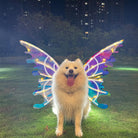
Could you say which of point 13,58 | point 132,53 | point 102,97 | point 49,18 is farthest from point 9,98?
point 132,53

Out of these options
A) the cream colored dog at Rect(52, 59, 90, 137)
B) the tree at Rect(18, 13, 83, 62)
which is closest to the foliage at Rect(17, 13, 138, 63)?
the tree at Rect(18, 13, 83, 62)

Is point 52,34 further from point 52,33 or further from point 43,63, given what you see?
point 43,63

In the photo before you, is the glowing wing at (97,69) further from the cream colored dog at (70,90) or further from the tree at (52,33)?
the tree at (52,33)

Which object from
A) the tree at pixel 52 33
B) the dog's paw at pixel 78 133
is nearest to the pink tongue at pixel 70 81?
the dog's paw at pixel 78 133

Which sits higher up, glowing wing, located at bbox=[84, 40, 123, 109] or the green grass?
glowing wing, located at bbox=[84, 40, 123, 109]

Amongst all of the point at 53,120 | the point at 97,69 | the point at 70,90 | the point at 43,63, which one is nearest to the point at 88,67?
the point at 97,69

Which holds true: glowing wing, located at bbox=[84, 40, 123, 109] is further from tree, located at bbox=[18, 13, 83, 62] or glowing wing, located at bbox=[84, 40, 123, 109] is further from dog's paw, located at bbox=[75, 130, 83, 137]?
tree, located at bbox=[18, 13, 83, 62]

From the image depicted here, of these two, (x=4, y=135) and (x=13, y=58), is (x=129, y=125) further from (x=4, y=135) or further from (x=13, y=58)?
(x=13, y=58)
